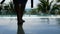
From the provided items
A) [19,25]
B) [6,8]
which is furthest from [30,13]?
[19,25]

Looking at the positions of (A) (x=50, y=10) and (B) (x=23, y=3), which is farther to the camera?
(A) (x=50, y=10)

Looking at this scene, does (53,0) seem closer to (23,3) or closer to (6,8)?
(6,8)

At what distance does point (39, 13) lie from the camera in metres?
13.3

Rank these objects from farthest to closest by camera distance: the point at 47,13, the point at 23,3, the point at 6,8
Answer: the point at 47,13
the point at 6,8
the point at 23,3

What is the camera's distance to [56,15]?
42.2 ft

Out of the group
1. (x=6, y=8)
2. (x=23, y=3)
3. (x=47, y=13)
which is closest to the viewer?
(x=23, y=3)

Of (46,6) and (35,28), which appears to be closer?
(35,28)

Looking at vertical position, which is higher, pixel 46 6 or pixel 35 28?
pixel 46 6

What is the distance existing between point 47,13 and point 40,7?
0.62 metres

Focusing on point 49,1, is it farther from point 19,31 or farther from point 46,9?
point 19,31

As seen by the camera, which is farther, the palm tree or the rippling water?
the palm tree

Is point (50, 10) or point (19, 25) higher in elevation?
point (19, 25)

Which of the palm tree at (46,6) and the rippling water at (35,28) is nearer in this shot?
the rippling water at (35,28)

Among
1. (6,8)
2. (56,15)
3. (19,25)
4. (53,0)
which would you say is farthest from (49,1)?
(19,25)
